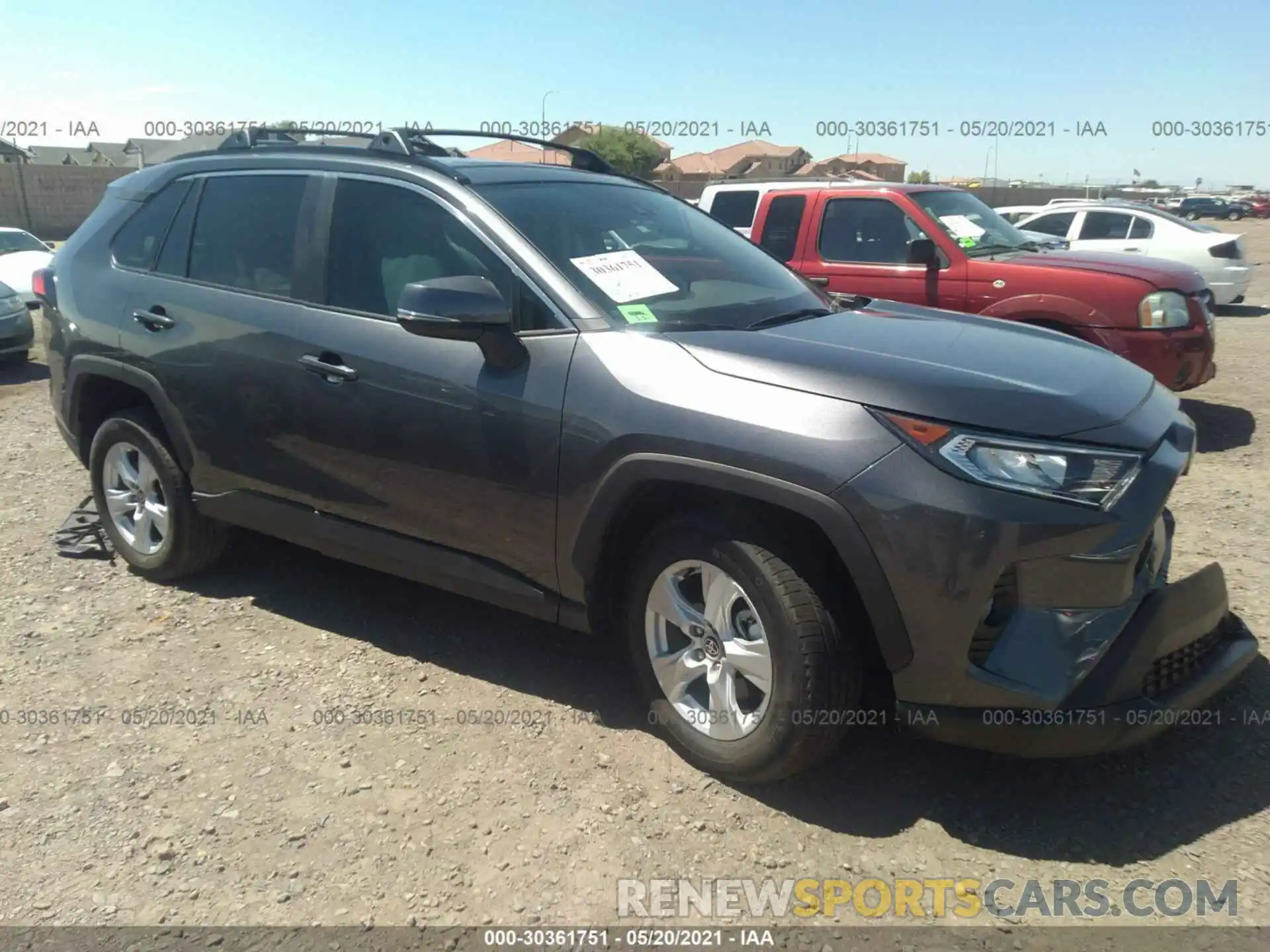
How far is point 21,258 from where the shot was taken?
12.9 metres

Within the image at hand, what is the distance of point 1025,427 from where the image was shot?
2.54 meters

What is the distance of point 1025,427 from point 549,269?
1.56 metres

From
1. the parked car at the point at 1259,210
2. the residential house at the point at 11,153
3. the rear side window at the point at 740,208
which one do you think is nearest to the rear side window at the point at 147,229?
the rear side window at the point at 740,208

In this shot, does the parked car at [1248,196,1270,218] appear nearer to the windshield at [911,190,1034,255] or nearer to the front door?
the windshield at [911,190,1034,255]

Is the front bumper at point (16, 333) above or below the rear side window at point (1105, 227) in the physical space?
below

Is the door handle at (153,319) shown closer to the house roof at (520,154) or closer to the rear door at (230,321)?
the rear door at (230,321)

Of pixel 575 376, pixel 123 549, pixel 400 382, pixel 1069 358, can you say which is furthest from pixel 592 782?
pixel 123 549

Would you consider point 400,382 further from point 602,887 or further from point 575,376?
point 602,887

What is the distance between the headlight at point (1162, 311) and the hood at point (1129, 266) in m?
0.08

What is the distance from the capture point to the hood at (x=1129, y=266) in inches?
259

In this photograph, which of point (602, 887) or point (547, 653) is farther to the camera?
point (547, 653)

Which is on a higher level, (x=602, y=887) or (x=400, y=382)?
(x=400, y=382)

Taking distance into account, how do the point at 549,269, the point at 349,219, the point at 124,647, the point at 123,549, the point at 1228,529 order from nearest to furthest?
the point at 549,269
the point at 349,219
the point at 124,647
the point at 123,549
the point at 1228,529

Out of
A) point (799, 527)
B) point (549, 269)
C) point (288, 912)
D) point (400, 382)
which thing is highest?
point (549, 269)
